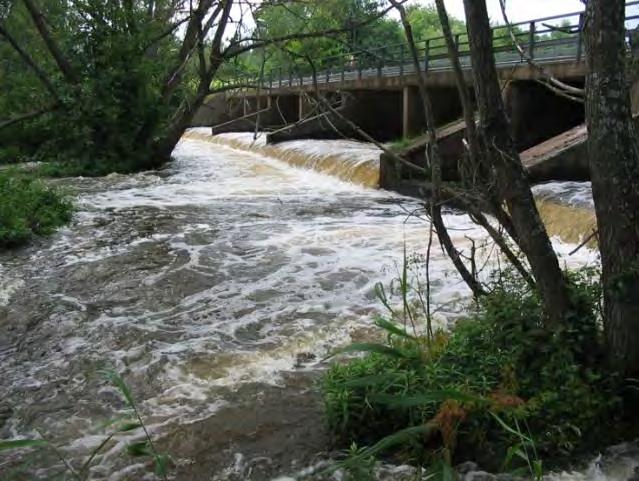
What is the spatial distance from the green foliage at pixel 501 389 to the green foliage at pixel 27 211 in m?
6.46

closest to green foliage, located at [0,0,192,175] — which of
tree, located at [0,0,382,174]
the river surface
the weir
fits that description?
tree, located at [0,0,382,174]

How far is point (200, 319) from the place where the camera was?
605 centimetres

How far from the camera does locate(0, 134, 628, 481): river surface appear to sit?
3.90 meters

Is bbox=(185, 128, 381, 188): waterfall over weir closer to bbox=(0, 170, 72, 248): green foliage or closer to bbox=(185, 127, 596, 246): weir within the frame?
bbox=(185, 127, 596, 246): weir

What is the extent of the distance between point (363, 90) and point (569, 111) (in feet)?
30.6

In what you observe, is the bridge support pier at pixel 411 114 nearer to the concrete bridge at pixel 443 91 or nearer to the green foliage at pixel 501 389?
the concrete bridge at pixel 443 91

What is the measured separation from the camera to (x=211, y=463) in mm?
3623

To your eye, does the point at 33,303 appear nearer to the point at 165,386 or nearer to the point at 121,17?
the point at 165,386

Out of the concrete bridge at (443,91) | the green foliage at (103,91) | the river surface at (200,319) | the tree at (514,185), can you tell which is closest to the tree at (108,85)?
the green foliage at (103,91)

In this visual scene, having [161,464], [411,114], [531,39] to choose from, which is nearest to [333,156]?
[411,114]

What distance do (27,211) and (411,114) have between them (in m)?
10.8

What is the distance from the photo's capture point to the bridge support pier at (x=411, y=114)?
701 inches

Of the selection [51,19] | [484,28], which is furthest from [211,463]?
[51,19]

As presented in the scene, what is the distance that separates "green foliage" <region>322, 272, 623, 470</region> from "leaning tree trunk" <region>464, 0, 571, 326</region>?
0.12m
